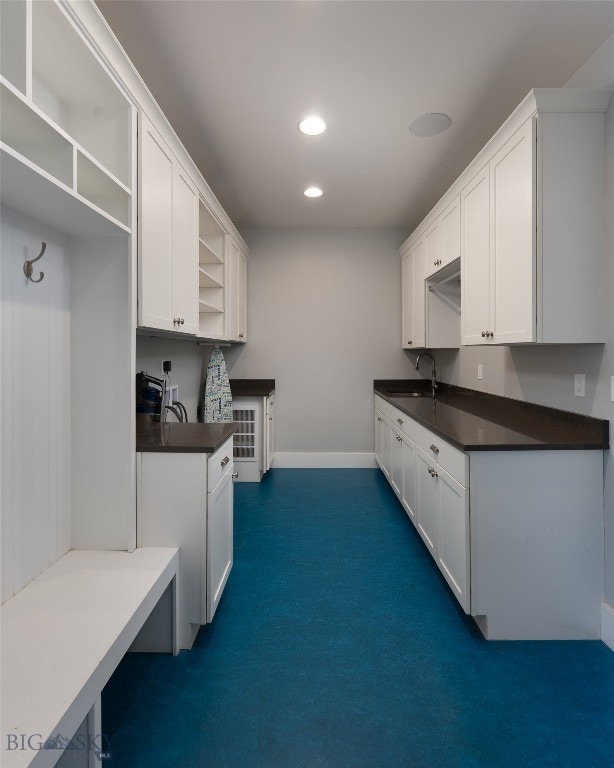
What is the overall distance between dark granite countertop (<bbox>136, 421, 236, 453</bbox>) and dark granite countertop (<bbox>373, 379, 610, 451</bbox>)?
1097mm

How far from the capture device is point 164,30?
1769 millimetres

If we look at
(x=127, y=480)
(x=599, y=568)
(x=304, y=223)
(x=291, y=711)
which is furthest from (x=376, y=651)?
(x=304, y=223)

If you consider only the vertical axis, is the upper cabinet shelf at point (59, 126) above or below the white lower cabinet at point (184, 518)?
above

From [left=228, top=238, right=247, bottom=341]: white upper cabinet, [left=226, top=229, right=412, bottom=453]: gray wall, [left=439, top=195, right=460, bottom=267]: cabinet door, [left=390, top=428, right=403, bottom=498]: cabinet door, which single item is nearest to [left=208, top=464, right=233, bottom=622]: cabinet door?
[left=390, top=428, right=403, bottom=498]: cabinet door

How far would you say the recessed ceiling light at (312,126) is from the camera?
95.1 inches

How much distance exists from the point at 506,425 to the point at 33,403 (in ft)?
7.68

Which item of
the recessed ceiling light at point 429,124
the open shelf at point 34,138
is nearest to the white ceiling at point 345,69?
the recessed ceiling light at point 429,124

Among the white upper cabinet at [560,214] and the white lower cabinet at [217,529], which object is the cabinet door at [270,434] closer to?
the white lower cabinet at [217,529]

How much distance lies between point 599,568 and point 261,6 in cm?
273

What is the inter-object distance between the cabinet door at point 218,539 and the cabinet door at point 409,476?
1.30 metres

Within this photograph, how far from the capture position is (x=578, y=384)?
6.42 feet

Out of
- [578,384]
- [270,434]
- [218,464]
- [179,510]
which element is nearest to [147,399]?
[218,464]

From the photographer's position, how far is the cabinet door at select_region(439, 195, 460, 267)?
2.78 m

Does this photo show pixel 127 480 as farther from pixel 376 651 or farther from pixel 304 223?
pixel 304 223
